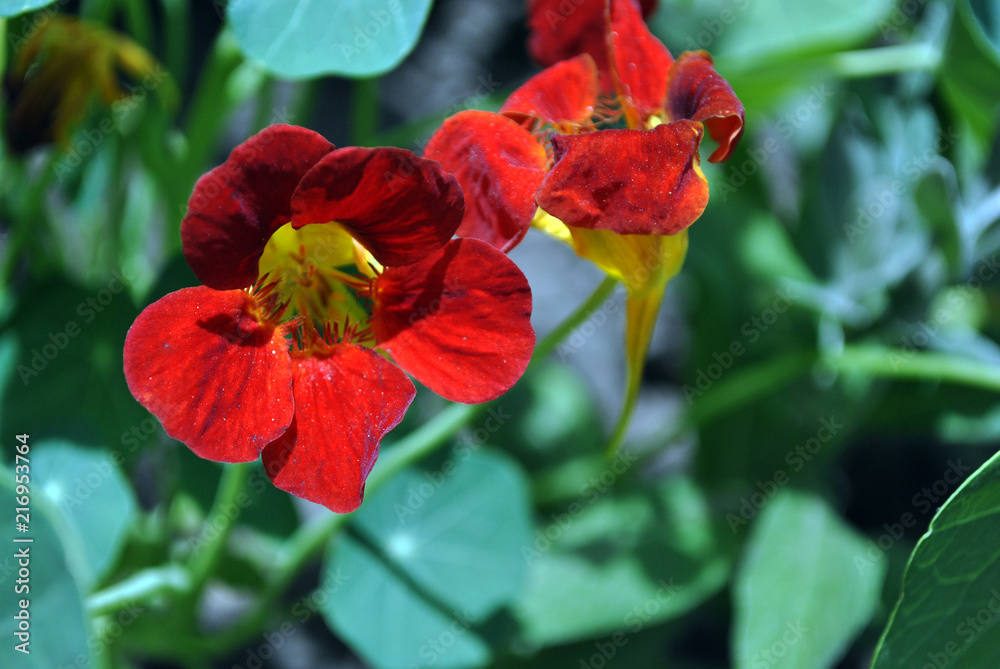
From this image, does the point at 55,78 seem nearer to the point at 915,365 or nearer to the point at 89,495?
the point at 89,495

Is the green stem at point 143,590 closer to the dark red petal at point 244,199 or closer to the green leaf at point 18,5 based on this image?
the dark red petal at point 244,199

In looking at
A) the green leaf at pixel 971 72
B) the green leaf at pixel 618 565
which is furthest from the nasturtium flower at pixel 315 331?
the green leaf at pixel 971 72

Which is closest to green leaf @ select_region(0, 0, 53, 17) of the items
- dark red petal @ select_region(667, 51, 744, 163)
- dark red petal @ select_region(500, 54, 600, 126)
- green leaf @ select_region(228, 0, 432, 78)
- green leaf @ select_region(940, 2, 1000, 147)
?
green leaf @ select_region(228, 0, 432, 78)

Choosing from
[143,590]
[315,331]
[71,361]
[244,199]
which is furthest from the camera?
[71,361]

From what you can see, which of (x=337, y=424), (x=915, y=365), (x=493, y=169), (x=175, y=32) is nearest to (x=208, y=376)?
(x=337, y=424)

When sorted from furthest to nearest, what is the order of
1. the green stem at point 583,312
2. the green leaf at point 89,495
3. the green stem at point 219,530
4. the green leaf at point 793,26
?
1. the green leaf at point 793,26
2. the green leaf at point 89,495
3. the green stem at point 219,530
4. the green stem at point 583,312

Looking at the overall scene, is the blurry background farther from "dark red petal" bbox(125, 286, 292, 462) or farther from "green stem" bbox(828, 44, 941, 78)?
"dark red petal" bbox(125, 286, 292, 462)

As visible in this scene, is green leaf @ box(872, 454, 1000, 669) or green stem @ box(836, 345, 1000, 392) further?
green stem @ box(836, 345, 1000, 392)
